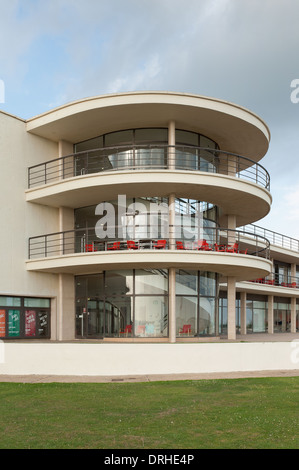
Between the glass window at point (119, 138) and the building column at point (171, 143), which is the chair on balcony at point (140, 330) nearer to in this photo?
the building column at point (171, 143)

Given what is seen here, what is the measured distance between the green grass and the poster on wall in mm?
7046

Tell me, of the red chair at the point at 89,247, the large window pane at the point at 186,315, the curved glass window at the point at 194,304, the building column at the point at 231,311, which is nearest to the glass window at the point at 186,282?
the curved glass window at the point at 194,304

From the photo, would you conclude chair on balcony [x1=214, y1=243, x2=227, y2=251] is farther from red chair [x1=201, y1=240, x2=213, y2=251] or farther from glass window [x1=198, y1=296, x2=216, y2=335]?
glass window [x1=198, y1=296, x2=216, y2=335]

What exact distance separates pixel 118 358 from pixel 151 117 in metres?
10.7

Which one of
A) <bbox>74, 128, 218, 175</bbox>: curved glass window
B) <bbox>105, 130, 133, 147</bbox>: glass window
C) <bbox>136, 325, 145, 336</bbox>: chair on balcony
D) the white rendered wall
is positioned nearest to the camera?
<bbox>136, 325, 145, 336</bbox>: chair on balcony

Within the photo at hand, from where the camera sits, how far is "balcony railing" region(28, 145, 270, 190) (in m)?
22.6

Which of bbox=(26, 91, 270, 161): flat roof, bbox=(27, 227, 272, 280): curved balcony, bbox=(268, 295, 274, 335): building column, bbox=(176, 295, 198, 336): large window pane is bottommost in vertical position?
bbox=(268, 295, 274, 335): building column

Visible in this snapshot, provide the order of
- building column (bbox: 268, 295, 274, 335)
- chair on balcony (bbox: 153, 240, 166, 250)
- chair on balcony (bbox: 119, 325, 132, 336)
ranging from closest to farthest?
chair on balcony (bbox: 153, 240, 166, 250), chair on balcony (bbox: 119, 325, 132, 336), building column (bbox: 268, 295, 274, 335)

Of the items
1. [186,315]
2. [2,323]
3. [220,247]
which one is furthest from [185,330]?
[2,323]

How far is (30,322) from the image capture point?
Result: 23.3 metres

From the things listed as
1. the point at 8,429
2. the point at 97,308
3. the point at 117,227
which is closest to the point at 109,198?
the point at 117,227

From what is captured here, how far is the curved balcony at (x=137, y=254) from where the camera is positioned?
67.6 ft

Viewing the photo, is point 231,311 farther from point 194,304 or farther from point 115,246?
point 115,246

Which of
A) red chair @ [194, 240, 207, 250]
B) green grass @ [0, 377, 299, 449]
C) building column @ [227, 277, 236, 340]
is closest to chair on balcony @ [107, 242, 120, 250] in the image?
red chair @ [194, 240, 207, 250]
